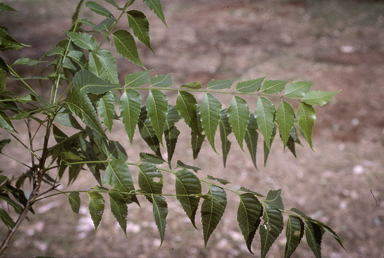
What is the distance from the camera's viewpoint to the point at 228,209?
307 cm

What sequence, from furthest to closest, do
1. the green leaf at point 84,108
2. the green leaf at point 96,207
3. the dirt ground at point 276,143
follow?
the dirt ground at point 276,143 → the green leaf at point 96,207 → the green leaf at point 84,108

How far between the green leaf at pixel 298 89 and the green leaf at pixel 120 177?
473 millimetres

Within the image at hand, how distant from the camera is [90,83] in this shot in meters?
0.75

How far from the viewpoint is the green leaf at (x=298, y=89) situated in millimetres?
855

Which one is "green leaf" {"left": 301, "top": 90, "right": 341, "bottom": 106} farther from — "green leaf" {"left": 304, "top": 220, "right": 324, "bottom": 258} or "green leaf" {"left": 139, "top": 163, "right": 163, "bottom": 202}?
"green leaf" {"left": 139, "top": 163, "right": 163, "bottom": 202}

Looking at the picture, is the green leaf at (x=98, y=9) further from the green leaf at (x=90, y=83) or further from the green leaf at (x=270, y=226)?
the green leaf at (x=270, y=226)

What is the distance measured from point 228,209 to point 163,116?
2433 millimetres

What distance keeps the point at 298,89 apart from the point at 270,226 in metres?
0.37

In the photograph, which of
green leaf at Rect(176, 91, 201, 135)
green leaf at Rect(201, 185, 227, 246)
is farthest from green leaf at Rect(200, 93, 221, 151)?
green leaf at Rect(201, 185, 227, 246)

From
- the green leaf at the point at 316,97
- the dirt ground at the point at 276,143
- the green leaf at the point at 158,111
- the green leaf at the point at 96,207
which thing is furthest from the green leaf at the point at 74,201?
the dirt ground at the point at 276,143

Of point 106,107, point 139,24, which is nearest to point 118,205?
point 106,107

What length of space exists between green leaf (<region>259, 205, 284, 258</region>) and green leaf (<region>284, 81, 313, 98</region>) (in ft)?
1.00

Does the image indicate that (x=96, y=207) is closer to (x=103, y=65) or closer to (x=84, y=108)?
(x=84, y=108)

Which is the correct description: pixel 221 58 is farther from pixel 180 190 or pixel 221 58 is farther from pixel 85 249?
pixel 180 190
